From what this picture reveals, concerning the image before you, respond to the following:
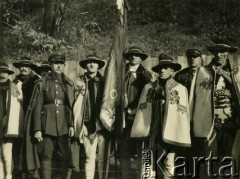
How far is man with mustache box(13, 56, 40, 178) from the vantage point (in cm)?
846

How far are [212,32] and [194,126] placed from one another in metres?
1.32

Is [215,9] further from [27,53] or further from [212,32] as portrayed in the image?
[27,53]

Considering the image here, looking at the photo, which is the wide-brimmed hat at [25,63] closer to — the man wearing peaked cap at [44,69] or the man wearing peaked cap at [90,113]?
the man wearing peaked cap at [44,69]

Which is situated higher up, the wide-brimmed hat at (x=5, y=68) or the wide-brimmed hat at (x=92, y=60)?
the wide-brimmed hat at (x=92, y=60)

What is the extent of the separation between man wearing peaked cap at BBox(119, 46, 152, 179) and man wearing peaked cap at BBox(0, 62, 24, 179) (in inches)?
57.0

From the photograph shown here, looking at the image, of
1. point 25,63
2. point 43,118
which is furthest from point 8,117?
point 25,63

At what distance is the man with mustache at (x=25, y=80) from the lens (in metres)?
8.46

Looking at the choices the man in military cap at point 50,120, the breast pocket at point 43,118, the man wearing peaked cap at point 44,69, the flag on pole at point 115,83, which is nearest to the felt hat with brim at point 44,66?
the man wearing peaked cap at point 44,69

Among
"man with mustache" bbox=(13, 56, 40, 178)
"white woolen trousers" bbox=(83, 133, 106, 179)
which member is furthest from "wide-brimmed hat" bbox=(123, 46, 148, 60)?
"man with mustache" bbox=(13, 56, 40, 178)

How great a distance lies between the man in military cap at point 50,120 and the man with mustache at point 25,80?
10 centimetres

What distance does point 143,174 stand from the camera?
27.2ft

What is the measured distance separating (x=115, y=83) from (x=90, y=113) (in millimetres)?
533

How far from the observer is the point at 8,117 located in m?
8.51

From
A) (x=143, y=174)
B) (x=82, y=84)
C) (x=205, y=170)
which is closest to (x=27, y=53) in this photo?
(x=82, y=84)
